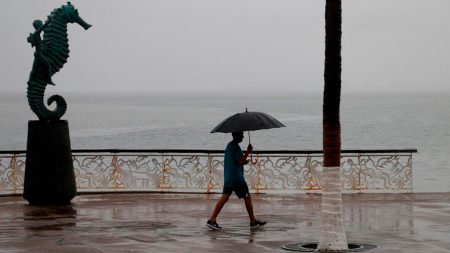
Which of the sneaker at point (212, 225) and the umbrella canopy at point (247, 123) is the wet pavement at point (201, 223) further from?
the umbrella canopy at point (247, 123)

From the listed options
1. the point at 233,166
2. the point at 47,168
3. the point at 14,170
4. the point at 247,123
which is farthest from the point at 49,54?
the point at 247,123

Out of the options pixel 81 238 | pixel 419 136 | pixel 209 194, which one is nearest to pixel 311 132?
pixel 419 136

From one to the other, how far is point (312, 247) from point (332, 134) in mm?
1870

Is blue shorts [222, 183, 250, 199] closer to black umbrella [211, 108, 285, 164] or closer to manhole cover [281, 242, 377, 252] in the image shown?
black umbrella [211, 108, 285, 164]

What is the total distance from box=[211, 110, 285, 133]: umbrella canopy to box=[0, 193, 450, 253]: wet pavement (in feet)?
5.81

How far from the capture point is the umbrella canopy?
17.4 meters

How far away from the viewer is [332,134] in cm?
1484

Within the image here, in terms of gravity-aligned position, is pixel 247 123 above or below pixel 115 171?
above

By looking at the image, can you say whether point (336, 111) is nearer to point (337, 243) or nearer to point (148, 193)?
point (337, 243)

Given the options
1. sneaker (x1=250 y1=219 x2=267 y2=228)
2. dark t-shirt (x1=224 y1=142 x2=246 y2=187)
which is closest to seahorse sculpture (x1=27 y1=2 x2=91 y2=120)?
dark t-shirt (x1=224 y1=142 x2=246 y2=187)

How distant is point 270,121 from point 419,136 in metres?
87.7

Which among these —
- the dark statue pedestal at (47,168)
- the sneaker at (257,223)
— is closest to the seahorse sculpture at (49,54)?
the dark statue pedestal at (47,168)

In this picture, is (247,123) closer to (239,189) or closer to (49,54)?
(239,189)

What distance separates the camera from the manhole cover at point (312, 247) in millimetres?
14938
